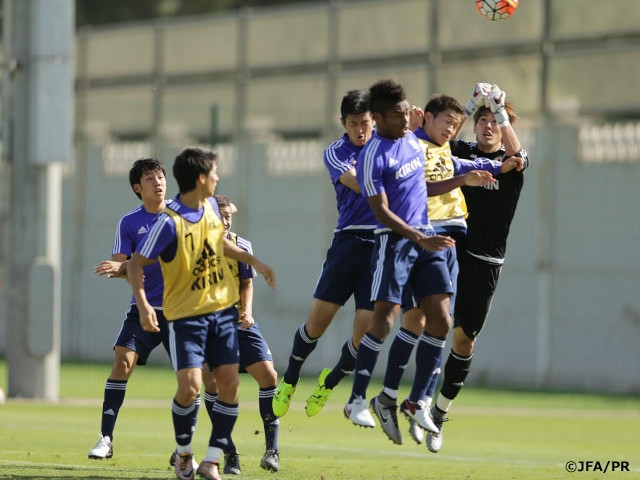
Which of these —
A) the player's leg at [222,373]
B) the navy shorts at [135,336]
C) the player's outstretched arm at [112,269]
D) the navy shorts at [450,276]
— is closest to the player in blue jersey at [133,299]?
the navy shorts at [135,336]

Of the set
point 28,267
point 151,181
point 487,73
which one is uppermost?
point 487,73

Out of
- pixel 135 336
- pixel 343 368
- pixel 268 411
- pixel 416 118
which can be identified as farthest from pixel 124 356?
pixel 416 118

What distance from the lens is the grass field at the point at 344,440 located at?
→ 10570mm

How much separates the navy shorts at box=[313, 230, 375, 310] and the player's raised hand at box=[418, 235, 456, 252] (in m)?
1.18

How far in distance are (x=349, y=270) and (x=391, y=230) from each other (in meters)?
1.02

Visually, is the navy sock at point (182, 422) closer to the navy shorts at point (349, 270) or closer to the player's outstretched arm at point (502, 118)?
the navy shorts at point (349, 270)

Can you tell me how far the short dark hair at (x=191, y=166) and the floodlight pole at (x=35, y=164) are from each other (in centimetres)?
1005

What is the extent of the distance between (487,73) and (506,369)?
17.5ft

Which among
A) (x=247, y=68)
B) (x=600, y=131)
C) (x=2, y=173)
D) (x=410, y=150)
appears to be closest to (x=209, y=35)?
(x=247, y=68)

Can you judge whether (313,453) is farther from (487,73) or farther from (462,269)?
(487,73)

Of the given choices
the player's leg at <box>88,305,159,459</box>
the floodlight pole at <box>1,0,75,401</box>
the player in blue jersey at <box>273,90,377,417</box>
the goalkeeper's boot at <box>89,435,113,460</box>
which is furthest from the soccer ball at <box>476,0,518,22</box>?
the floodlight pole at <box>1,0,75,401</box>

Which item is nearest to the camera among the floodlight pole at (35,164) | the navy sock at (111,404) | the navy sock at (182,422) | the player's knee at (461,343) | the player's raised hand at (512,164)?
the navy sock at (182,422)

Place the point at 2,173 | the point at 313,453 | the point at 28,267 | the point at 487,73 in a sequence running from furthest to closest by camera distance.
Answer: the point at 2,173
the point at 487,73
the point at 28,267
the point at 313,453

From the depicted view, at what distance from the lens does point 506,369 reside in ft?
76.1
